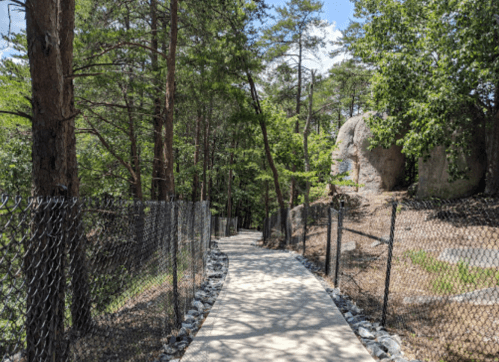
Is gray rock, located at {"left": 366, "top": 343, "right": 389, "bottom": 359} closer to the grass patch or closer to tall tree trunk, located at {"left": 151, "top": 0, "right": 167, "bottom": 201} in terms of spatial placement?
the grass patch

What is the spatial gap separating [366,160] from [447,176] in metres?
5.43

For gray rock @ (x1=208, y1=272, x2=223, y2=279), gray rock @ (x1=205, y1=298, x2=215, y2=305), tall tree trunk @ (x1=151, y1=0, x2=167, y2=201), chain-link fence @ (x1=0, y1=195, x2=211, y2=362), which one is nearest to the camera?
chain-link fence @ (x1=0, y1=195, x2=211, y2=362)

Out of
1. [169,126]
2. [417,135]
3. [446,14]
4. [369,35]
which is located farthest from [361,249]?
[369,35]

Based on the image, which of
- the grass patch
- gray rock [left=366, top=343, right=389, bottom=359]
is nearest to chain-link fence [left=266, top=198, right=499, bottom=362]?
the grass patch

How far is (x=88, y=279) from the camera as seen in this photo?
270 centimetres

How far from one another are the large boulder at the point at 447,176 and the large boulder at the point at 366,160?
325 centimetres

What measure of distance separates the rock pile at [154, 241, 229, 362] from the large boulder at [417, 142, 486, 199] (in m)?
8.49

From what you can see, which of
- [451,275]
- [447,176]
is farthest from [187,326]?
[447,176]

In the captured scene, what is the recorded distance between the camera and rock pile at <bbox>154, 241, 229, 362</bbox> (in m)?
4.06

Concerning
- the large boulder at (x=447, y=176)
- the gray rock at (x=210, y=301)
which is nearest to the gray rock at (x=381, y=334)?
the gray rock at (x=210, y=301)

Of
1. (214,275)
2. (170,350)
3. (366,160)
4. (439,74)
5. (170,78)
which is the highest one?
(439,74)

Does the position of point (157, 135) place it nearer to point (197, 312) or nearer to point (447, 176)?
point (197, 312)

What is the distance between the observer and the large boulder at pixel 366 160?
57.5 ft

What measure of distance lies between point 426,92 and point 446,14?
8.42 ft
